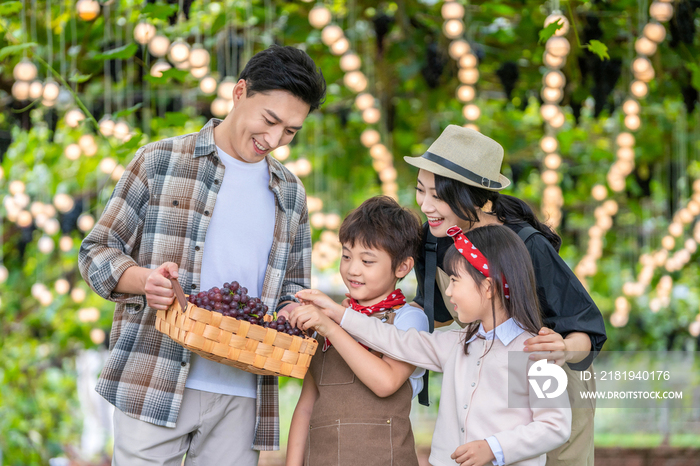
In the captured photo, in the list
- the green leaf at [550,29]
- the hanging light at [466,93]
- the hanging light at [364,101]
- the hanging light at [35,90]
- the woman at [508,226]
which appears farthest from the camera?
the hanging light at [364,101]

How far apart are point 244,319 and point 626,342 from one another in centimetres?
1098

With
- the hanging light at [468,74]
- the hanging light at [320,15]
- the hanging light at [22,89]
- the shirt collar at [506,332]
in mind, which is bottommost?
the hanging light at [22,89]

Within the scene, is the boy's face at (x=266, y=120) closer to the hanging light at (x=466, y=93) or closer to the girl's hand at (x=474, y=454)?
the girl's hand at (x=474, y=454)

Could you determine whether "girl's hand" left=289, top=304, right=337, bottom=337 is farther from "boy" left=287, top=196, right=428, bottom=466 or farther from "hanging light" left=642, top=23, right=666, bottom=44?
"hanging light" left=642, top=23, right=666, bottom=44

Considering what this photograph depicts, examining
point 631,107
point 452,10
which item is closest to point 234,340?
point 452,10

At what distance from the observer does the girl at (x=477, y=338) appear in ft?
5.74

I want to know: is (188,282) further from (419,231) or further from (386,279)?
(419,231)

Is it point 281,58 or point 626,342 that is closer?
point 281,58

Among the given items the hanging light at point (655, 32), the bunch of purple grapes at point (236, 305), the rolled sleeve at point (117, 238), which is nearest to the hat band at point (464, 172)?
the bunch of purple grapes at point (236, 305)

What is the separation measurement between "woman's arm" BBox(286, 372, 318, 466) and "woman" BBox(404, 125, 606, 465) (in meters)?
0.34

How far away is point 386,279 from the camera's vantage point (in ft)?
6.41

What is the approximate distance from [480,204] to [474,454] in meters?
0.74

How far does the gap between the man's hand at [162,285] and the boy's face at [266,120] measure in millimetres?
465

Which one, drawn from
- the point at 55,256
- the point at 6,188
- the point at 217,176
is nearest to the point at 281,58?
the point at 217,176
